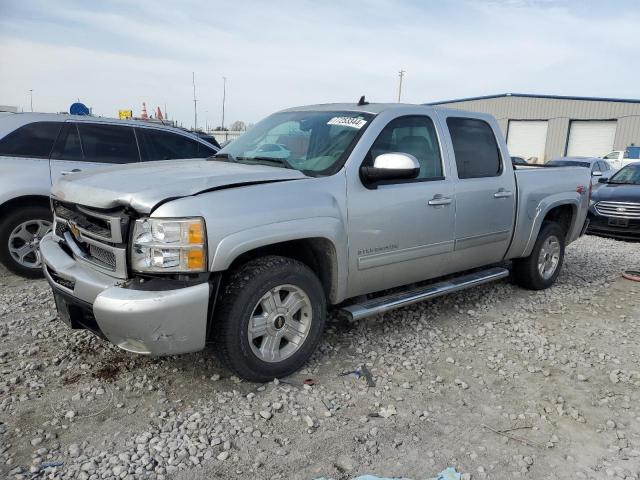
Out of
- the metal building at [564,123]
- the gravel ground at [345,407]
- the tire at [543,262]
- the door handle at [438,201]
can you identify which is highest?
the metal building at [564,123]

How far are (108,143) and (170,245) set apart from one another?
376cm

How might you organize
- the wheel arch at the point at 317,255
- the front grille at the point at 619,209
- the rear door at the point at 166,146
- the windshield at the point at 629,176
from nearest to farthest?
the wheel arch at the point at 317,255 < the rear door at the point at 166,146 < the front grille at the point at 619,209 < the windshield at the point at 629,176

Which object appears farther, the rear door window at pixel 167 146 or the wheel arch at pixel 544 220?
the rear door window at pixel 167 146

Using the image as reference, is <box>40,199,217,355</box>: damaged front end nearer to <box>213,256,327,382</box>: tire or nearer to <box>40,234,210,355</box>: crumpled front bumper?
<box>40,234,210,355</box>: crumpled front bumper

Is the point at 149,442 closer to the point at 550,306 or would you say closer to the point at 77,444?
the point at 77,444

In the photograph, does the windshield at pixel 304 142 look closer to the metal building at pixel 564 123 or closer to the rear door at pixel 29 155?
the rear door at pixel 29 155

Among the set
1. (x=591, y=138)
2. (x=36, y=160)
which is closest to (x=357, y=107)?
(x=36, y=160)

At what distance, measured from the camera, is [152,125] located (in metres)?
6.21

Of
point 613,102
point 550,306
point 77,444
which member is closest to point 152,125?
point 77,444

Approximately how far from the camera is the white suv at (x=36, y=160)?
511 cm

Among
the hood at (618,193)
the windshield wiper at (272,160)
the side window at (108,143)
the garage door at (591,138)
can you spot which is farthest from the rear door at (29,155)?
the garage door at (591,138)

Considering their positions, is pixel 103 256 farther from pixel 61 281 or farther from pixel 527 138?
pixel 527 138

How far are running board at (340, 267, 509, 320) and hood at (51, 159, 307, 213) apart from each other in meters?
1.07

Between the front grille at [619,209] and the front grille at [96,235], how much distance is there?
8.96 m
